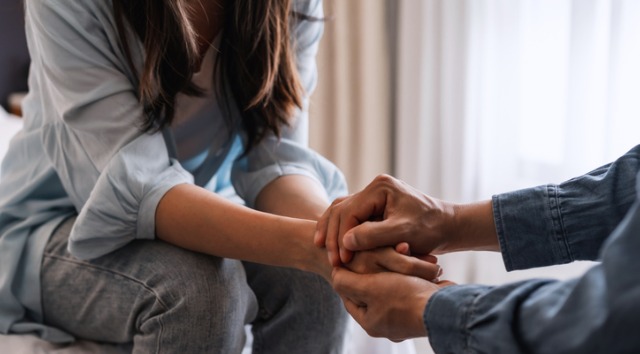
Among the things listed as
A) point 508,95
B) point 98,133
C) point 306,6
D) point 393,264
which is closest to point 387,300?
point 393,264

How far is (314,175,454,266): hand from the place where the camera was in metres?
1.10

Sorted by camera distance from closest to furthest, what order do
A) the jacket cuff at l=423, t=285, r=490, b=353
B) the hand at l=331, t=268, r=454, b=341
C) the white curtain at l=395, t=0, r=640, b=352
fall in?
the jacket cuff at l=423, t=285, r=490, b=353 → the hand at l=331, t=268, r=454, b=341 → the white curtain at l=395, t=0, r=640, b=352

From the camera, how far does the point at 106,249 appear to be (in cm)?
118

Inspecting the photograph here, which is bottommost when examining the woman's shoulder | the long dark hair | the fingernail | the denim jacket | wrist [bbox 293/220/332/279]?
wrist [bbox 293/220/332/279]

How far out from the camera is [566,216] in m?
1.07

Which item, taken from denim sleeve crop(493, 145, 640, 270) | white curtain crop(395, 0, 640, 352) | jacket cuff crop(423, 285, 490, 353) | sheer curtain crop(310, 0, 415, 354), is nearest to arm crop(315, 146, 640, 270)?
denim sleeve crop(493, 145, 640, 270)

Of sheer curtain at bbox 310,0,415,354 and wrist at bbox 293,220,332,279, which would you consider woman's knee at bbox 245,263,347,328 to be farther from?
sheer curtain at bbox 310,0,415,354

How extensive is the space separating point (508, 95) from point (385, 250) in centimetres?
106

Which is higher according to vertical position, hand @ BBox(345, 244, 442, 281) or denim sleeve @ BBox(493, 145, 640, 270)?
denim sleeve @ BBox(493, 145, 640, 270)

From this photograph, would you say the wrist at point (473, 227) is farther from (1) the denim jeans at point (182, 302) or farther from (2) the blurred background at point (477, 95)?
(2) the blurred background at point (477, 95)

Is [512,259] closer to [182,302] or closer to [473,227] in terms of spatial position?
[473,227]

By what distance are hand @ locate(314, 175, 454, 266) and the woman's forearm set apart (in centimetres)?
4

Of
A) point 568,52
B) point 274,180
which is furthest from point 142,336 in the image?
point 568,52

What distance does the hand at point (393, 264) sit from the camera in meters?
1.05
